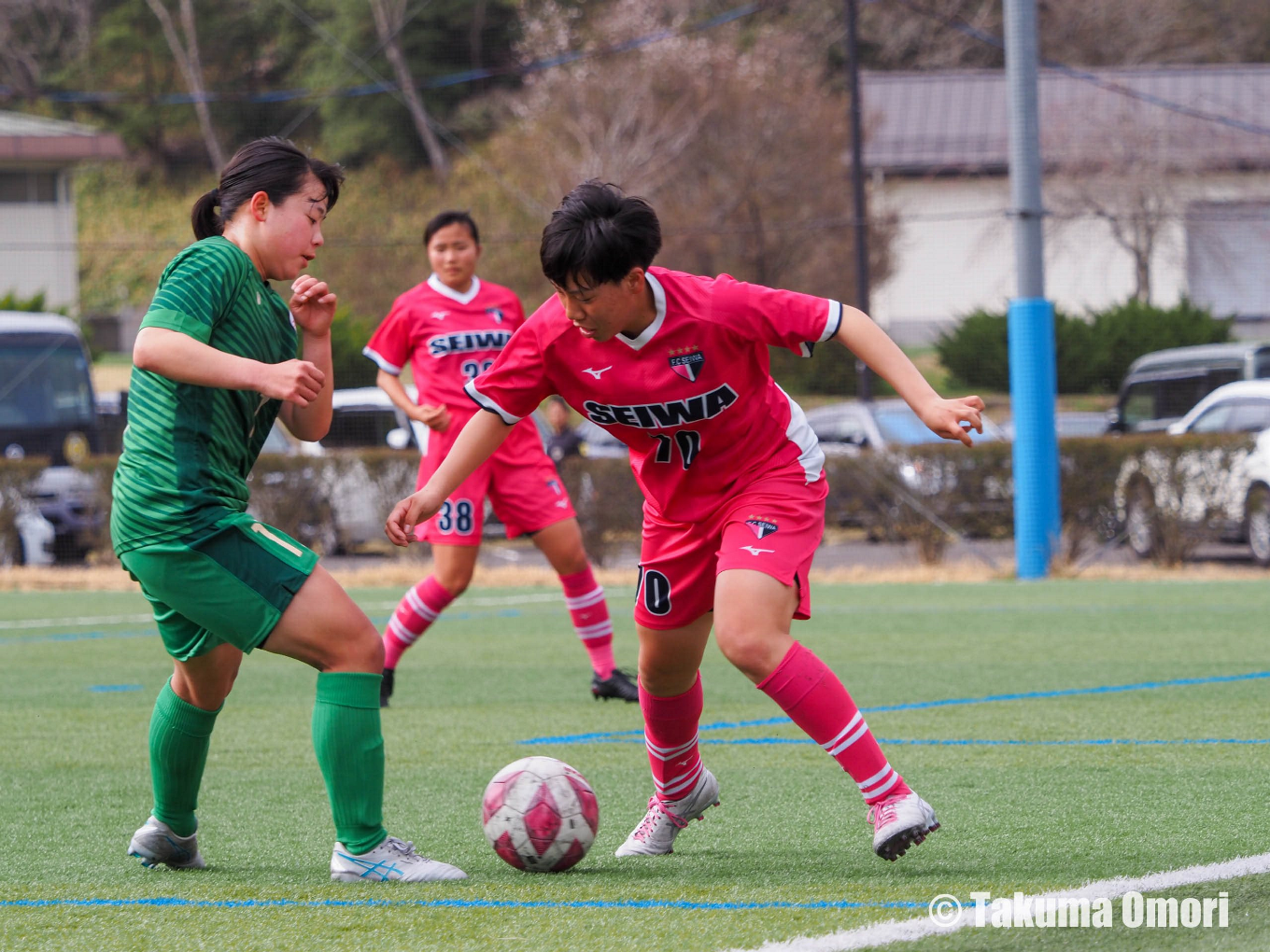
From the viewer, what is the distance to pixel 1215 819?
4.28 meters

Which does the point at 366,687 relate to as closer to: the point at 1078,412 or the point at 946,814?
the point at 946,814

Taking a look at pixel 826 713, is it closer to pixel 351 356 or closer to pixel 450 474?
pixel 450 474

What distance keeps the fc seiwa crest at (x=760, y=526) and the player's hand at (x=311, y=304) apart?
1.13 metres

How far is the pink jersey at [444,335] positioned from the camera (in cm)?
751

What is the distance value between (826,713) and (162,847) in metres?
1.69

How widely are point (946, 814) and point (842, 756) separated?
2.81ft

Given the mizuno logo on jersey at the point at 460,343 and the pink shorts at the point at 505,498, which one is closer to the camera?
the pink shorts at the point at 505,498

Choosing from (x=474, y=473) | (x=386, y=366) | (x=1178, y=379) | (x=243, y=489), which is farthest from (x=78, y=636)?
(x=1178, y=379)

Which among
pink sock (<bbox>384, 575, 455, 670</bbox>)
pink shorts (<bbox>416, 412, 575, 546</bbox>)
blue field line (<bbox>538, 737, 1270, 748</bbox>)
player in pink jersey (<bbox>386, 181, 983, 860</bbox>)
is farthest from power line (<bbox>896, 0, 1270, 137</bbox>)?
player in pink jersey (<bbox>386, 181, 983, 860</bbox>)

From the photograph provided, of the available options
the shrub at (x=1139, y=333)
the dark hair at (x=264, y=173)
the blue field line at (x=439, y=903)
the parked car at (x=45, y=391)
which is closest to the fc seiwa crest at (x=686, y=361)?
the dark hair at (x=264, y=173)

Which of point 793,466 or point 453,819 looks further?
point 453,819

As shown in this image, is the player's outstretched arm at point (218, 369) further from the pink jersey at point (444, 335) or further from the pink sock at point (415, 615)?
the pink jersey at point (444, 335)

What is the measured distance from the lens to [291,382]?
3438 mm

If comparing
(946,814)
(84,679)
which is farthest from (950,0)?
(946,814)
